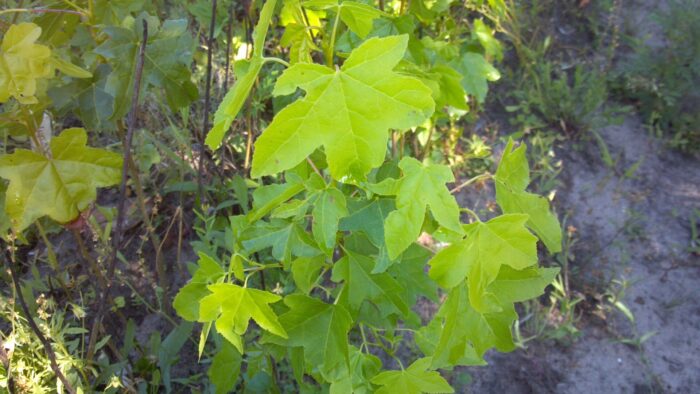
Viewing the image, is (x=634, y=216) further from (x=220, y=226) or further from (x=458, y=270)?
(x=458, y=270)

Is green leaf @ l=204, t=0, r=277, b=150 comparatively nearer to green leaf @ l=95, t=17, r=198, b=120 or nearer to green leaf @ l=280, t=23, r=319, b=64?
green leaf @ l=280, t=23, r=319, b=64

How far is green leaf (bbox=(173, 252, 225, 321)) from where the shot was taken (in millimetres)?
1216

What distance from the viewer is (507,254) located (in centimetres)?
105

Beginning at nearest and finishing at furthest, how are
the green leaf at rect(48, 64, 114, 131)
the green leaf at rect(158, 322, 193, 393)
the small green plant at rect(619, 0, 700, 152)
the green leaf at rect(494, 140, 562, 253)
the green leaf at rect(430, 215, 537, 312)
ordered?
the green leaf at rect(430, 215, 537, 312)
the green leaf at rect(494, 140, 562, 253)
the green leaf at rect(48, 64, 114, 131)
the green leaf at rect(158, 322, 193, 393)
the small green plant at rect(619, 0, 700, 152)

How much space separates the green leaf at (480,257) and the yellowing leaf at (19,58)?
2.83ft

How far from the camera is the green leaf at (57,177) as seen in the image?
1232mm

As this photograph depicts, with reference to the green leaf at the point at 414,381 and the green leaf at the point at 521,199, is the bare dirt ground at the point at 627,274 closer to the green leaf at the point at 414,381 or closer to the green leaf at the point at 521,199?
the green leaf at the point at 414,381

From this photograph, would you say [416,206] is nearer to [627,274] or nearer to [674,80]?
[627,274]

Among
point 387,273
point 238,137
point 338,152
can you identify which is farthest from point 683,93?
point 338,152

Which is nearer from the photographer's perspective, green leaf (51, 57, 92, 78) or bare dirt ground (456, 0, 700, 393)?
green leaf (51, 57, 92, 78)

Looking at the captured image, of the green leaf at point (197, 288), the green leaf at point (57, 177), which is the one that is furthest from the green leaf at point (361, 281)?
the green leaf at point (57, 177)

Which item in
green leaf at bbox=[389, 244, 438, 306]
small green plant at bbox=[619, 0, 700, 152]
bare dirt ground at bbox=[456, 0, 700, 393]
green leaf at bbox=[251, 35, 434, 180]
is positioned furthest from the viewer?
small green plant at bbox=[619, 0, 700, 152]

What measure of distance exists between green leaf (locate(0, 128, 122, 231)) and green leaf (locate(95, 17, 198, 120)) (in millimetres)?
147

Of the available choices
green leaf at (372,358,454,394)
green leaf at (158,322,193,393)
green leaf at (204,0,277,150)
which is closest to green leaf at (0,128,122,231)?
green leaf at (204,0,277,150)
